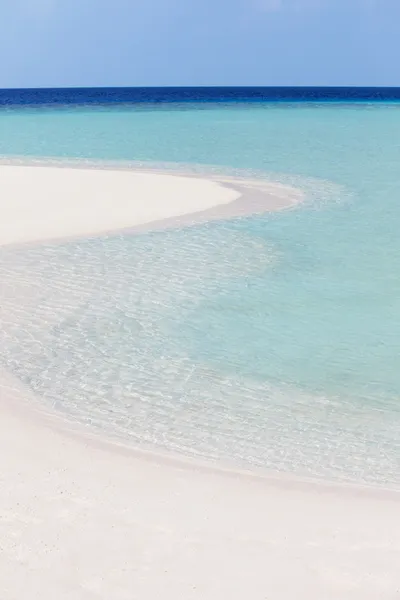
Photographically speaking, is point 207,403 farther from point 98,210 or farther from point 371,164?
point 371,164

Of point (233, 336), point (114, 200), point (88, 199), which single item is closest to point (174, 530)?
point (233, 336)

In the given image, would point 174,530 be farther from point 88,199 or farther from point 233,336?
point 88,199

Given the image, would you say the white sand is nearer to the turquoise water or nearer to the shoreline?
the turquoise water

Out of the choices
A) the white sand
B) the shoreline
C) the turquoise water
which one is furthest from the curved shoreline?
the shoreline

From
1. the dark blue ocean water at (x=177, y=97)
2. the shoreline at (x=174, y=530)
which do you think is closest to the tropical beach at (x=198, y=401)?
the shoreline at (x=174, y=530)

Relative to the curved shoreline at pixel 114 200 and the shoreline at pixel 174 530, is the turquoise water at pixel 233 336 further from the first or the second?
the curved shoreline at pixel 114 200

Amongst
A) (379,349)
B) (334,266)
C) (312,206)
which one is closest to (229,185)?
(312,206)
